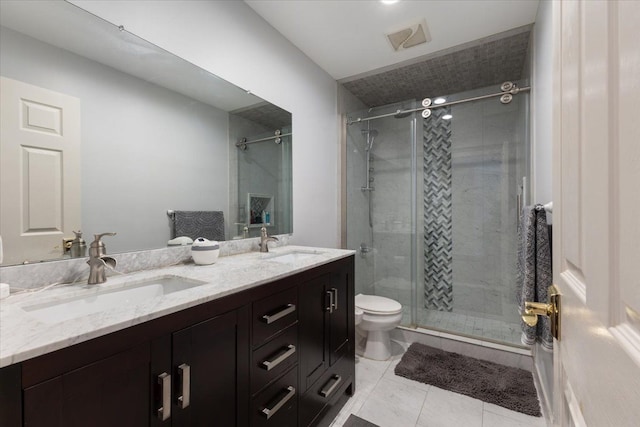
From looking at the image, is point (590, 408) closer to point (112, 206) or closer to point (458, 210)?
point (112, 206)

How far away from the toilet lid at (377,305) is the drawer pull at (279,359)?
1.15m

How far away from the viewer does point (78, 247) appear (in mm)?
1104

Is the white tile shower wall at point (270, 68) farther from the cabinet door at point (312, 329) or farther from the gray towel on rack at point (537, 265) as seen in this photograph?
the gray towel on rack at point (537, 265)

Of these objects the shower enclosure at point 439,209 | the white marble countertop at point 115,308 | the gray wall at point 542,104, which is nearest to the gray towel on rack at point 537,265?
the gray wall at point 542,104

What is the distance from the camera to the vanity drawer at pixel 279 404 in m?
1.08

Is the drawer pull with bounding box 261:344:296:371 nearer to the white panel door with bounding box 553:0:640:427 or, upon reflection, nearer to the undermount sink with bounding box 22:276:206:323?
the undermount sink with bounding box 22:276:206:323

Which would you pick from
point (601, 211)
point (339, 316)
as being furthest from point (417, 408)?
point (601, 211)

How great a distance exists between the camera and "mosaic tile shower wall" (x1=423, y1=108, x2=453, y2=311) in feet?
10.2

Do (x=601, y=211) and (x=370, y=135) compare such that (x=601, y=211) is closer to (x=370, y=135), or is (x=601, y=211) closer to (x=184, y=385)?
(x=184, y=385)

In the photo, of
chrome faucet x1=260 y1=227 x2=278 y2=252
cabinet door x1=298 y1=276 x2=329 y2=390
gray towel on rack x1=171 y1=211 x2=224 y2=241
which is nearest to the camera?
cabinet door x1=298 y1=276 x2=329 y2=390

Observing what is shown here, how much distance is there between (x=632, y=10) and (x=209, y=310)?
1.04 m

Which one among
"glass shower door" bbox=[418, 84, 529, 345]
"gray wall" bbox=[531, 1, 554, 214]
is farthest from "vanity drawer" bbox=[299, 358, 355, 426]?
"gray wall" bbox=[531, 1, 554, 214]

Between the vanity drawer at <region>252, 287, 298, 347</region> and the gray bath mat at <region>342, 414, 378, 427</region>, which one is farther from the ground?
the vanity drawer at <region>252, 287, 298, 347</region>

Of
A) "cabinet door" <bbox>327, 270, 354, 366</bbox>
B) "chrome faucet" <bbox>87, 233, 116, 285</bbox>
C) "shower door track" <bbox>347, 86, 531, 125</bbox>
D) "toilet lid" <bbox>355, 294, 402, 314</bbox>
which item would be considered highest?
"shower door track" <bbox>347, 86, 531, 125</bbox>
